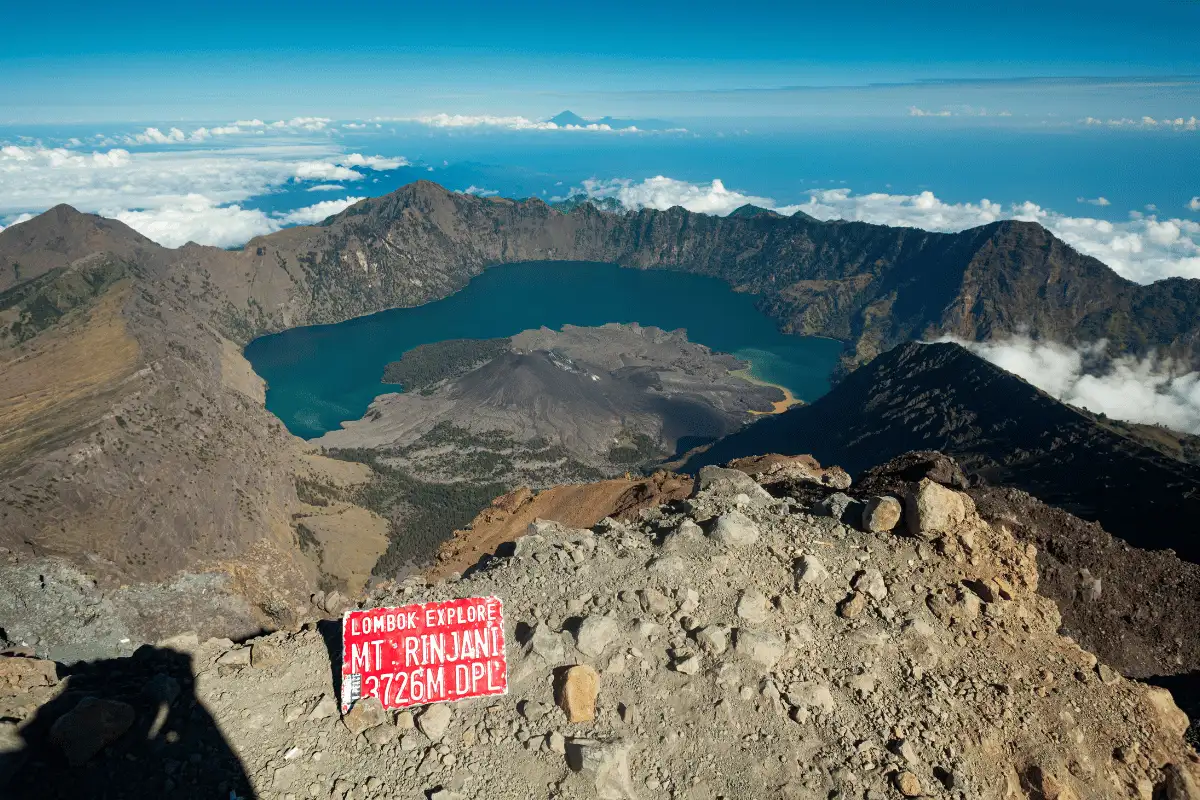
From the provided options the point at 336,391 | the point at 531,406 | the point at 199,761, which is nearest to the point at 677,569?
the point at 199,761

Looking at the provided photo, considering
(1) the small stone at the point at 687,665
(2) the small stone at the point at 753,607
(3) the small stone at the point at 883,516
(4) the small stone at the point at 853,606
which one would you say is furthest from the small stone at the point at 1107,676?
(1) the small stone at the point at 687,665

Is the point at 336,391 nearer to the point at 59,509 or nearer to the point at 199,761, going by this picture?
the point at 59,509

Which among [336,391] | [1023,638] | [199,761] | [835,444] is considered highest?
[1023,638]

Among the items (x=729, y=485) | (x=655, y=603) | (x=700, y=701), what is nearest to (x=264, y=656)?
(x=655, y=603)

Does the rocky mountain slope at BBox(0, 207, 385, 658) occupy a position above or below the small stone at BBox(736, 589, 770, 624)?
below

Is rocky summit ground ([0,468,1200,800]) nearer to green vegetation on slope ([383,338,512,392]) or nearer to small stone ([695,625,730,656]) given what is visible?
small stone ([695,625,730,656])

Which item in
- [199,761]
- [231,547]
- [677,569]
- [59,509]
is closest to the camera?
[199,761]

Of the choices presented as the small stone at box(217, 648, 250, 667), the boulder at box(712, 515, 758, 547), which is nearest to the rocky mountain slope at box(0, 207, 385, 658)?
the small stone at box(217, 648, 250, 667)

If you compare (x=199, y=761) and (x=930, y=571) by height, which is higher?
(x=930, y=571)
